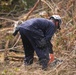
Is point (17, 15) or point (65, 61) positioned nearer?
point (65, 61)

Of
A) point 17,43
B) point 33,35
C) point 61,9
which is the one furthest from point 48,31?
point 61,9

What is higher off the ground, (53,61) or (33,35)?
(33,35)

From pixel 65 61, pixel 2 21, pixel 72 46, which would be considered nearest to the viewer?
pixel 65 61

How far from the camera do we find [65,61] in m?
6.22

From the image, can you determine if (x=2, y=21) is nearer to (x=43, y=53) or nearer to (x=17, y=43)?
(x=17, y=43)

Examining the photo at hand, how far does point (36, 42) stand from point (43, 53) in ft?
0.96

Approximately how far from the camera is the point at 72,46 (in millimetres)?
7754

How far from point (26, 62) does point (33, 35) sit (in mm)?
777

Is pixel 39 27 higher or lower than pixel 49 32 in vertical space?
higher

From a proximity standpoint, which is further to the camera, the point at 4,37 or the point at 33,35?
the point at 4,37

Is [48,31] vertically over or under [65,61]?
over

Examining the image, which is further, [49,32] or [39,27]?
[39,27]

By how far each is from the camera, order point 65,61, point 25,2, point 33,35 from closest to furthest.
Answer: point 65,61, point 33,35, point 25,2

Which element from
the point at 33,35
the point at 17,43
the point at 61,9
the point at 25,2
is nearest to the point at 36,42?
the point at 33,35
